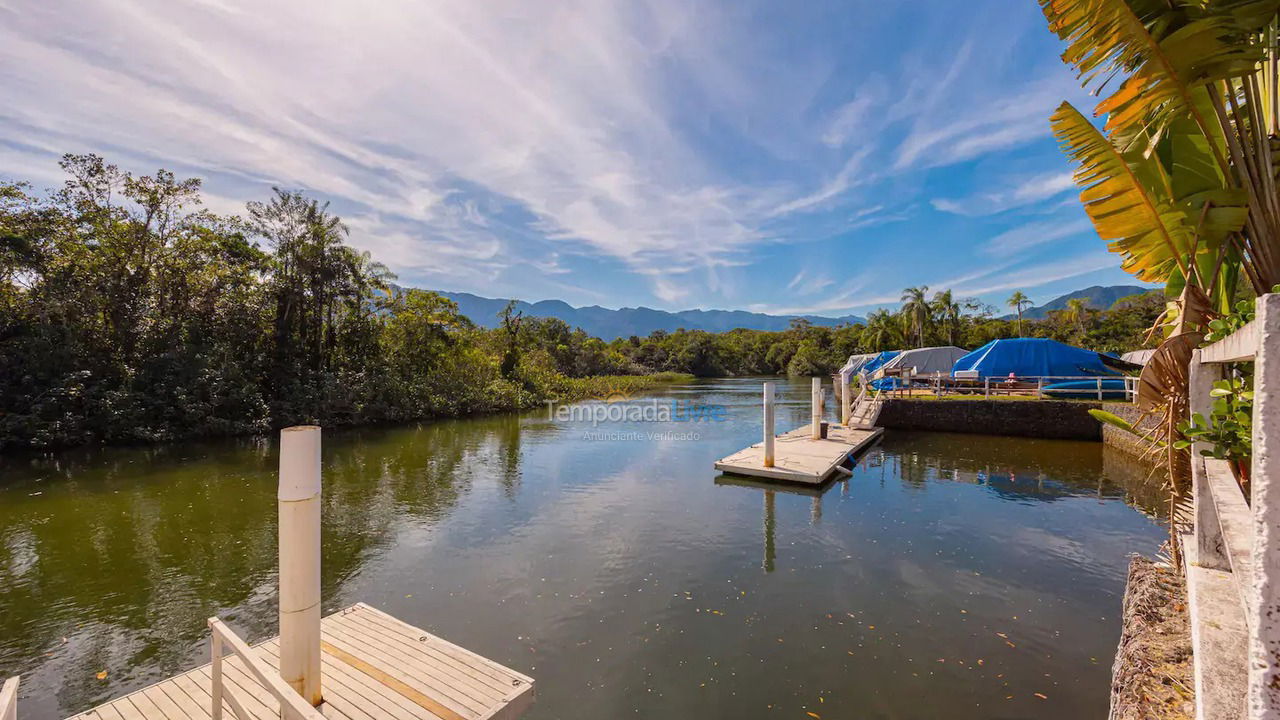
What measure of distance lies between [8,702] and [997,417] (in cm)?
2140

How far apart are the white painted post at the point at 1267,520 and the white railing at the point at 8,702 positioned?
3.76 meters

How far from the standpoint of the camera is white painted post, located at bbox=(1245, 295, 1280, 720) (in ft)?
3.29

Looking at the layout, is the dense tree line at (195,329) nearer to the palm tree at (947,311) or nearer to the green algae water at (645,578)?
the green algae water at (645,578)

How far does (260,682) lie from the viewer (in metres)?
2.21

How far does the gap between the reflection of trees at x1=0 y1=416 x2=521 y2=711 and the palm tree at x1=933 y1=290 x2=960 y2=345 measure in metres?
47.3

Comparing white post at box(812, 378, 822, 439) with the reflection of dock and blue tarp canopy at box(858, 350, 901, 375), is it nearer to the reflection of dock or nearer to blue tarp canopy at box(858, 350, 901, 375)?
the reflection of dock

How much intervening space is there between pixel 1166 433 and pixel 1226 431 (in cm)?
98

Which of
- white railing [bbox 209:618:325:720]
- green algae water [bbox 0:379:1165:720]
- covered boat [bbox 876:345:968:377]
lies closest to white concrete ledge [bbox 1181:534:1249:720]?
white railing [bbox 209:618:325:720]

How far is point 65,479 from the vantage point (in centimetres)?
1176

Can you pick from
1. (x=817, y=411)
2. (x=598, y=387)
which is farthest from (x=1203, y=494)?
(x=598, y=387)

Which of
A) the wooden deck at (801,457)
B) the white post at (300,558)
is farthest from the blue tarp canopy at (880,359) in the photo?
the white post at (300,558)

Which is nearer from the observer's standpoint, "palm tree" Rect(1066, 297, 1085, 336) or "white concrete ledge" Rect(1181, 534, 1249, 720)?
"white concrete ledge" Rect(1181, 534, 1249, 720)

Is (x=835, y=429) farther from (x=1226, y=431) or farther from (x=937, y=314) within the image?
(x=937, y=314)

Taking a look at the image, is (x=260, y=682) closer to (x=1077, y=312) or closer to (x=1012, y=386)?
(x=1012, y=386)
